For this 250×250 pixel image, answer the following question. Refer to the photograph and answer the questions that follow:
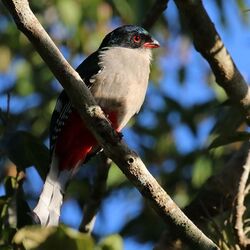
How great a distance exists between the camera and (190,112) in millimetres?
6516

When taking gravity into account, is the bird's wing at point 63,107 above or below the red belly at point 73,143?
above

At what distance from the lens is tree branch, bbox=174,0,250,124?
14.6 ft

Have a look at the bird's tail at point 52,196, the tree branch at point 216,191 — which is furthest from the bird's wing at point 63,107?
the tree branch at point 216,191

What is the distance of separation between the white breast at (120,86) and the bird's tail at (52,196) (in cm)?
50

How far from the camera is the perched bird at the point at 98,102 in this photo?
192 inches

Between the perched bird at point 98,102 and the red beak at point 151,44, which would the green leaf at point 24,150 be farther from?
the red beak at point 151,44

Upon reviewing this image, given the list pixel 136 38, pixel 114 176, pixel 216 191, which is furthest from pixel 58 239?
pixel 136 38

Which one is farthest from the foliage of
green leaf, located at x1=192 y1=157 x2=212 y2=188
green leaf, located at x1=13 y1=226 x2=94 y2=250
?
green leaf, located at x1=13 y1=226 x2=94 y2=250

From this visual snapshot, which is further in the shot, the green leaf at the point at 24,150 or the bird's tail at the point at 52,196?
the bird's tail at the point at 52,196

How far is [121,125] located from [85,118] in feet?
5.38

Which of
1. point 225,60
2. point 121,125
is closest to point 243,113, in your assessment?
point 225,60

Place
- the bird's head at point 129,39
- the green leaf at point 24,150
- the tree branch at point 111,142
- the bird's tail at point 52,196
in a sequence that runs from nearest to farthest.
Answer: the tree branch at point 111,142 → the green leaf at point 24,150 → the bird's tail at point 52,196 → the bird's head at point 129,39

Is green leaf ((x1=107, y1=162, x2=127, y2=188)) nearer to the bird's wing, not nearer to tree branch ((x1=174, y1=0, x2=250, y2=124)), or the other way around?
the bird's wing

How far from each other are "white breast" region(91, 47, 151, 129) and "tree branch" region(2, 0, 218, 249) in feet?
4.86
